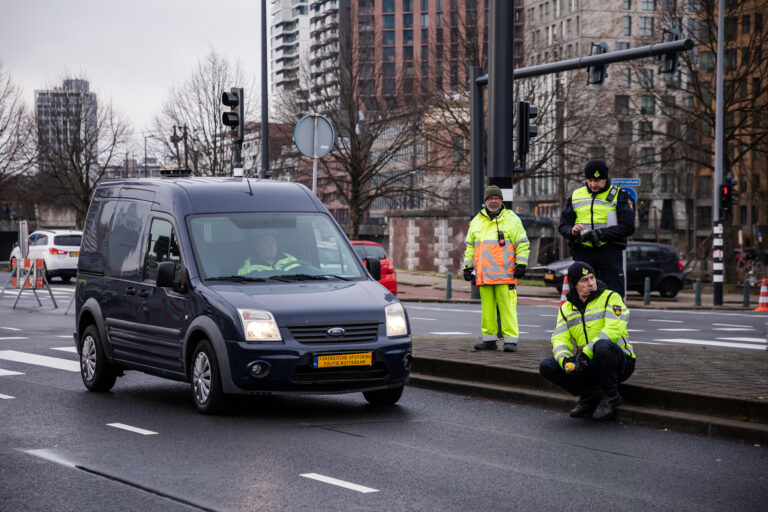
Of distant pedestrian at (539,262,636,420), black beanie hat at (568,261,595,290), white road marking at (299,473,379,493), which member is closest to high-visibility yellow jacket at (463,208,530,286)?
distant pedestrian at (539,262,636,420)

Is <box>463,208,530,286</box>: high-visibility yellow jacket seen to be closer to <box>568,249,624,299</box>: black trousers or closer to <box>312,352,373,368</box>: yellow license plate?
<box>568,249,624,299</box>: black trousers

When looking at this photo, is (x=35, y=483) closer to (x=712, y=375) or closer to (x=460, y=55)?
(x=712, y=375)

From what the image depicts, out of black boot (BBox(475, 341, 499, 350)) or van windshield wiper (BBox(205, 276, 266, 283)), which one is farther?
black boot (BBox(475, 341, 499, 350))

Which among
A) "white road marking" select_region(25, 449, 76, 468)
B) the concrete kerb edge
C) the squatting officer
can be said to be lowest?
"white road marking" select_region(25, 449, 76, 468)

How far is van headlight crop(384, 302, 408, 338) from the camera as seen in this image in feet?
30.1

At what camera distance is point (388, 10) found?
142m

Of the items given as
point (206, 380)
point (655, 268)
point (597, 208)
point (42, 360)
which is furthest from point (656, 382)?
point (655, 268)

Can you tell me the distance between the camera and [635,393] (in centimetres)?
927

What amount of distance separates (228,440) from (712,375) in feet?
15.0

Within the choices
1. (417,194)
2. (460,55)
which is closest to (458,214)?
(417,194)

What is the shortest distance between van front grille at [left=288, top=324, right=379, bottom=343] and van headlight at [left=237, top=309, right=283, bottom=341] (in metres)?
0.13

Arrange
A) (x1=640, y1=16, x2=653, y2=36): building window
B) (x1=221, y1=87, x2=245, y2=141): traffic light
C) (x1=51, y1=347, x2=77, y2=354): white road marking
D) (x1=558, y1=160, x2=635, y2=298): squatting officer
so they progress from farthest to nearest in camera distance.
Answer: (x1=640, y1=16, x2=653, y2=36): building window
(x1=221, y1=87, x2=245, y2=141): traffic light
(x1=51, y1=347, x2=77, y2=354): white road marking
(x1=558, y1=160, x2=635, y2=298): squatting officer

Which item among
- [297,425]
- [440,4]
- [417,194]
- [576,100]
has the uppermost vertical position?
[440,4]

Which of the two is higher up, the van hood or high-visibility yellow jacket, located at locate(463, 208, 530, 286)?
high-visibility yellow jacket, located at locate(463, 208, 530, 286)
